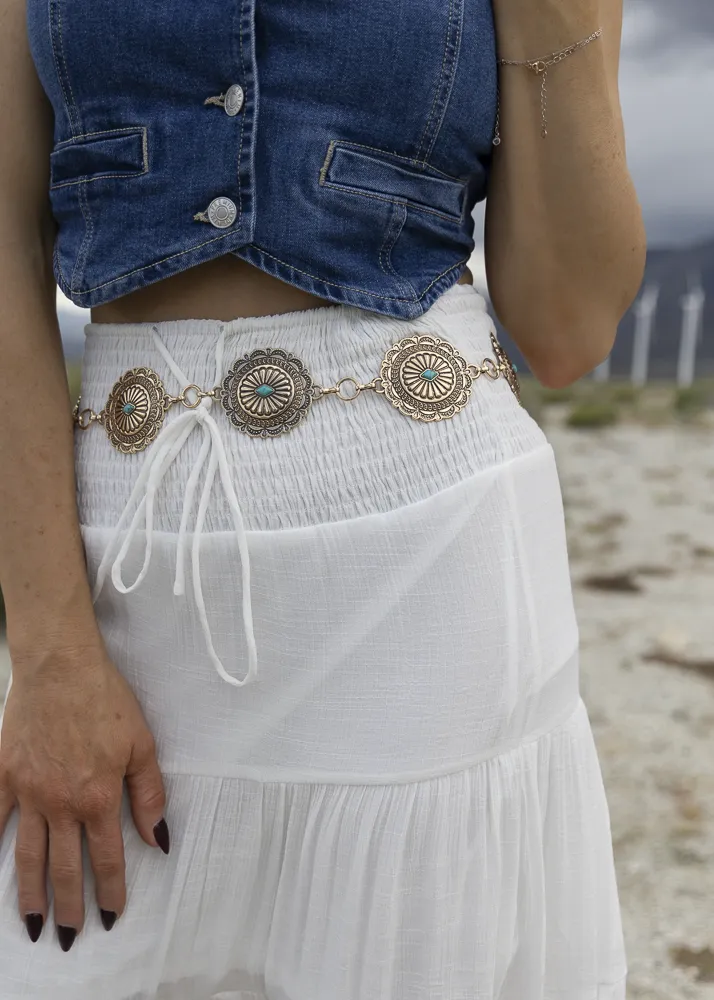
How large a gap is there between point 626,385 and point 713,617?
35.6 feet

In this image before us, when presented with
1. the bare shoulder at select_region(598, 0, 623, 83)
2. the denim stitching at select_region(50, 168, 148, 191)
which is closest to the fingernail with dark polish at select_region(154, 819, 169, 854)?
the denim stitching at select_region(50, 168, 148, 191)

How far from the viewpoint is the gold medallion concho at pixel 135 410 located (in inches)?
37.0

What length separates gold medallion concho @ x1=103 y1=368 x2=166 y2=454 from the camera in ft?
3.08

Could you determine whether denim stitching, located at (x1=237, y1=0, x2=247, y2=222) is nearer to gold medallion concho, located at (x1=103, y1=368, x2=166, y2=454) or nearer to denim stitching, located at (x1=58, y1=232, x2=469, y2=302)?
denim stitching, located at (x1=58, y1=232, x2=469, y2=302)

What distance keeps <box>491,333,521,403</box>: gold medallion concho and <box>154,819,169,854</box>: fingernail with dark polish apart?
55cm

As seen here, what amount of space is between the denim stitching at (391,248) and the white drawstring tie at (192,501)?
17cm

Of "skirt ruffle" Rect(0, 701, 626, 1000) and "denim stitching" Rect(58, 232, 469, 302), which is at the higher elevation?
"denim stitching" Rect(58, 232, 469, 302)

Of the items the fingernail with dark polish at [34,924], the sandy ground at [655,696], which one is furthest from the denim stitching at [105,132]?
the sandy ground at [655,696]

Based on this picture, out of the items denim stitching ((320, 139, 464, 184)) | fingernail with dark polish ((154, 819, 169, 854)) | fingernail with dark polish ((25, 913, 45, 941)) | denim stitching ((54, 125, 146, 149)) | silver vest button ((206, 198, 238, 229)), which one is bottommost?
fingernail with dark polish ((25, 913, 45, 941))

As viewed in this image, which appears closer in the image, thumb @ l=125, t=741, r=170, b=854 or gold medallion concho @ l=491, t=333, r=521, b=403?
thumb @ l=125, t=741, r=170, b=854

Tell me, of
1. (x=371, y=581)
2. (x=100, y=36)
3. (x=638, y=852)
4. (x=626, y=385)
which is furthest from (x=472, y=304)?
(x=626, y=385)

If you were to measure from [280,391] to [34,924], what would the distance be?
0.54 metres

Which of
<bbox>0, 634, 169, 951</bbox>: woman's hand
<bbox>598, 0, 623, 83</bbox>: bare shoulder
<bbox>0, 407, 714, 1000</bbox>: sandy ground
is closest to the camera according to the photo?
<bbox>0, 634, 169, 951</bbox>: woman's hand

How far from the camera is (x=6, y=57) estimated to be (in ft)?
3.22
